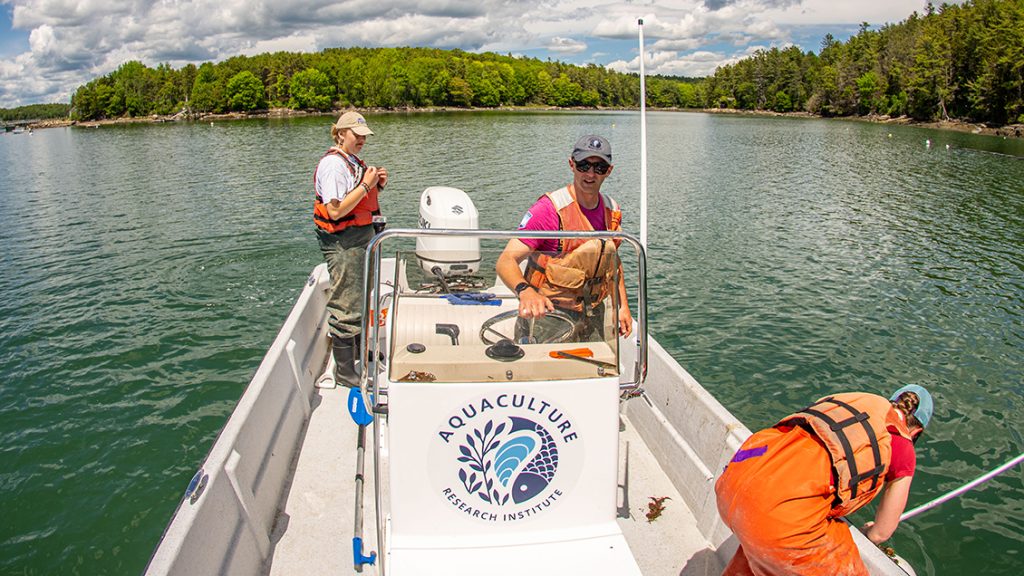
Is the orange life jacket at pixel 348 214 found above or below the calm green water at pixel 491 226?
above

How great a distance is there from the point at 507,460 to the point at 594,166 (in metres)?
1.73

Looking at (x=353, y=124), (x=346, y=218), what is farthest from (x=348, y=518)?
(x=353, y=124)

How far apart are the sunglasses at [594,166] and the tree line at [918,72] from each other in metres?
71.9

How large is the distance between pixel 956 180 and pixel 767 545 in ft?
88.2

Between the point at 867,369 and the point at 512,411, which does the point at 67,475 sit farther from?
the point at 867,369

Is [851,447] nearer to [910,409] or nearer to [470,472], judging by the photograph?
[910,409]

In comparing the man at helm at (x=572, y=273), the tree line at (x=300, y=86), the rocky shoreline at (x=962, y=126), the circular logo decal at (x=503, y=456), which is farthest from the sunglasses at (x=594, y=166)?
the tree line at (x=300, y=86)

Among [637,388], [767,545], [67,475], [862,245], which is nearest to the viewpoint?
[767,545]

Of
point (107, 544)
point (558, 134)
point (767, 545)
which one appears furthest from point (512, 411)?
point (558, 134)

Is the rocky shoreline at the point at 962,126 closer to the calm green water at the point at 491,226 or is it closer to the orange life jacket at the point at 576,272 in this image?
the calm green water at the point at 491,226

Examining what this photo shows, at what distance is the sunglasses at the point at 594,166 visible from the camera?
134 inches

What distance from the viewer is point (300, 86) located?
111m

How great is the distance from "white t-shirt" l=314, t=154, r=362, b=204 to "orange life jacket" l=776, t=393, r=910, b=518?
3.55 m

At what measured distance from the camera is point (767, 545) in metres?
2.26
